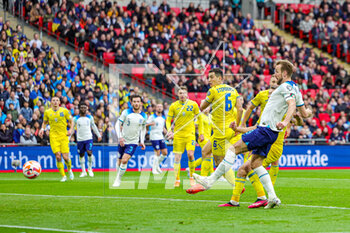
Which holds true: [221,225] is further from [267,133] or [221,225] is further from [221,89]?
[221,89]

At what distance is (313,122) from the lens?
28.5m

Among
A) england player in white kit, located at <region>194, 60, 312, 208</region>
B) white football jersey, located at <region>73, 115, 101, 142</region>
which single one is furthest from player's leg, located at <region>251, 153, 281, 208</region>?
white football jersey, located at <region>73, 115, 101, 142</region>

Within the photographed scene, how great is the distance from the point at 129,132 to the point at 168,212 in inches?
272

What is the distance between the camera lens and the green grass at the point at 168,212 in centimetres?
820

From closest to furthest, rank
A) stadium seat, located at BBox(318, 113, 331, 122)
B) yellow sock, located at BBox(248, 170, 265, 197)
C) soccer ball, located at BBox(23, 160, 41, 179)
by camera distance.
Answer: yellow sock, located at BBox(248, 170, 265, 197) → soccer ball, located at BBox(23, 160, 41, 179) → stadium seat, located at BBox(318, 113, 331, 122)

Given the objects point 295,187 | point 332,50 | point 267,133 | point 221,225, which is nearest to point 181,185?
point 295,187

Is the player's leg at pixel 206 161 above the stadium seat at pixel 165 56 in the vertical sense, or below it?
below

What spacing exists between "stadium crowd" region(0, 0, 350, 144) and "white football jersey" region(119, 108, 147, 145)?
8074 millimetres

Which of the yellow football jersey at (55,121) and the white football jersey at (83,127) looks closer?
the yellow football jersey at (55,121)

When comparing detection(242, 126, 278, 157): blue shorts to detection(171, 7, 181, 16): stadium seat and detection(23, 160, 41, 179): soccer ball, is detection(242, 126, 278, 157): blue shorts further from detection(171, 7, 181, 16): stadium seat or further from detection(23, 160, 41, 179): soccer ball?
detection(171, 7, 181, 16): stadium seat

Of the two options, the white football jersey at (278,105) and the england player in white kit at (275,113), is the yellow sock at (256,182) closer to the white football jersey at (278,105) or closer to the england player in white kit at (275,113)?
the england player in white kit at (275,113)

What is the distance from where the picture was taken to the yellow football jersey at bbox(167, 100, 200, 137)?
1680 centimetres

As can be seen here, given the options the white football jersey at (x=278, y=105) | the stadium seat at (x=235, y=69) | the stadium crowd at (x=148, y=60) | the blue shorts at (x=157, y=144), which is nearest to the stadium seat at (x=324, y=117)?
the stadium crowd at (x=148, y=60)

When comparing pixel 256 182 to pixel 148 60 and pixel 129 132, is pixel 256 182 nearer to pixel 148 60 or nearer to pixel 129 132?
pixel 129 132
